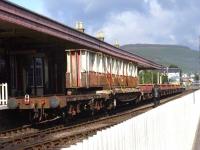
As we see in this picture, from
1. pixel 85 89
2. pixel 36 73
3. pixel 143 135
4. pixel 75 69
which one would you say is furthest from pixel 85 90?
pixel 143 135

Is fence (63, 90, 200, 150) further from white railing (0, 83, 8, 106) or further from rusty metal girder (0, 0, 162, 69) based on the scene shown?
white railing (0, 83, 8, 106)

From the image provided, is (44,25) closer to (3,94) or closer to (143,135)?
(3,94)

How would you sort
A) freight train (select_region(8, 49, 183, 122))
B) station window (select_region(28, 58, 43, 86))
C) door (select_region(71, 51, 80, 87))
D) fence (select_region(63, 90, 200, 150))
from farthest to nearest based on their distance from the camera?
station window (select_region(28, 58, 43, 86))
door (select_region(71, 51, 80, 87))
freight train (select_region(8, 49, 183, 122))
fence (select_region(63, 90, 200, 150))

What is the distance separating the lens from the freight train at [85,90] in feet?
64.5

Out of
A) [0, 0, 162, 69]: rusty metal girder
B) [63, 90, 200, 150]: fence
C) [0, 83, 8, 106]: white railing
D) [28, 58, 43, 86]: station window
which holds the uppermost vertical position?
[0, 0, 162, 69]: rusty metal girder

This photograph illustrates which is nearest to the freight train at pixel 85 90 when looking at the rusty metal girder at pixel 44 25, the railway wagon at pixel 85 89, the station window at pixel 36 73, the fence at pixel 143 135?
the railway wagon at pixel 85 89

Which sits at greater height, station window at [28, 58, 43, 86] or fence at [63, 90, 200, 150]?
station window at [28, 58, 43, 86]

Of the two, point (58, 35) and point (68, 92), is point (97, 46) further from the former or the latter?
point (58, 35)

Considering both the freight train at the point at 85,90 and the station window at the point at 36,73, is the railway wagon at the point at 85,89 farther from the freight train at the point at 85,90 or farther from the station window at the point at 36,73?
the station window at the point at 36,73

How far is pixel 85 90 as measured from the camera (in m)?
25.8

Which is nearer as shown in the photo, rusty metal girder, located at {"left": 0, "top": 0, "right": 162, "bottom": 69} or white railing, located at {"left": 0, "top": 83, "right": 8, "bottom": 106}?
rusty metal girder, located at {"left": 0, "top": 0, "right": 162, "bottom": 69}

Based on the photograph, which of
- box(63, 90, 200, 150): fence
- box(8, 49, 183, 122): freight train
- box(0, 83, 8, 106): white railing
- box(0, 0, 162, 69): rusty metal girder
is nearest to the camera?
box(63, 90, 200, 150): fence

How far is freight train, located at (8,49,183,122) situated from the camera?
19.7 metres

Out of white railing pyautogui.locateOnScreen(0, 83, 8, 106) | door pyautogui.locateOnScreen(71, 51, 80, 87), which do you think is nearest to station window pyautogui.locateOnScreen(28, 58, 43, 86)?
door pyautogui.locateOnScreen(71, 51, 80, 87)
